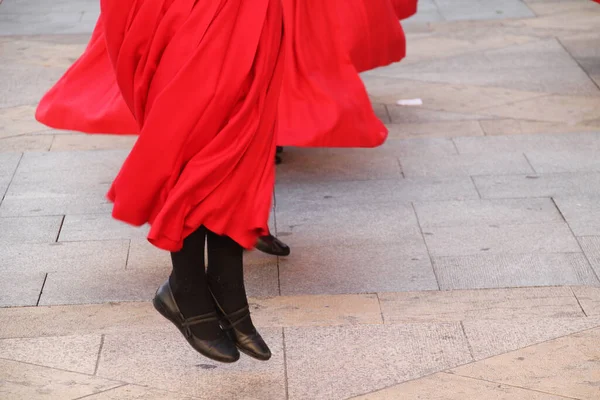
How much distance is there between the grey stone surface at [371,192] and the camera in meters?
4.60

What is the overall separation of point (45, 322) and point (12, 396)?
0.53 metres

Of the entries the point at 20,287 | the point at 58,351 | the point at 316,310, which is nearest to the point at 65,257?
the point at 20,287

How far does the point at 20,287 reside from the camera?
149 inches

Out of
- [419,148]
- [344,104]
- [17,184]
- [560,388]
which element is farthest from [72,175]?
[560,388]

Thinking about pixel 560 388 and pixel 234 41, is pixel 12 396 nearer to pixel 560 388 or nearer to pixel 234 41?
pixel 234 41

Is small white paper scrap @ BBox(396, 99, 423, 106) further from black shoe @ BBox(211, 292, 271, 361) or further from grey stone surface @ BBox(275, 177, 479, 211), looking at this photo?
black shoe @ BBox(211, 292, 271, 361)

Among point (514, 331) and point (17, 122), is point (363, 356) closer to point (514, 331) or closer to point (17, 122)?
point (514, 331)

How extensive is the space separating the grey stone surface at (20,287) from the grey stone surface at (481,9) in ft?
17.2

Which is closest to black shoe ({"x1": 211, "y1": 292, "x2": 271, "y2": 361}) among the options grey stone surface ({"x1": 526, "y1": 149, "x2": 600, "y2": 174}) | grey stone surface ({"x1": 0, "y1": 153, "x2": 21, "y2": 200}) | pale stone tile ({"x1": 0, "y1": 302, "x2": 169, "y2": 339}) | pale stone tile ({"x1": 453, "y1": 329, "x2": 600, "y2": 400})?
pale stone tile ({"x1": 0, "y1": 302, "x2": 169, "y2": 339})

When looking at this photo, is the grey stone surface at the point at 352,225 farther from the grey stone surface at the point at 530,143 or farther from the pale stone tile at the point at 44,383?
the pale stone tile at the point at 44,383

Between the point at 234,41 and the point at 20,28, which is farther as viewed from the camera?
the point at 20,28

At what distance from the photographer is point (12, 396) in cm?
300

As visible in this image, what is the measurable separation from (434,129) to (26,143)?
2.29m

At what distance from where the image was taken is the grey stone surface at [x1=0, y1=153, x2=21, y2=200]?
4812 millimetres
